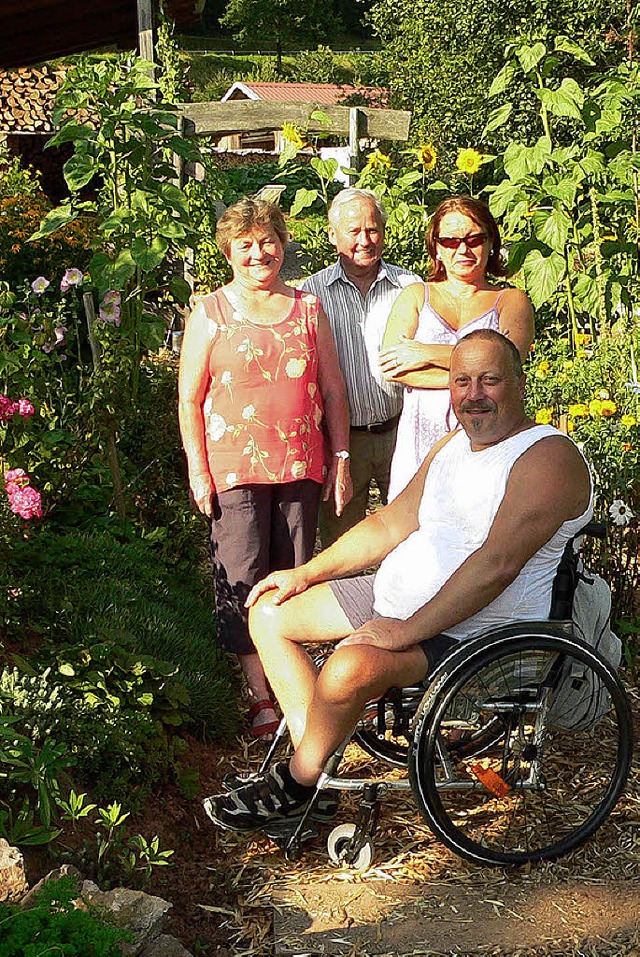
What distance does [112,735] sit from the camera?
2.86 m

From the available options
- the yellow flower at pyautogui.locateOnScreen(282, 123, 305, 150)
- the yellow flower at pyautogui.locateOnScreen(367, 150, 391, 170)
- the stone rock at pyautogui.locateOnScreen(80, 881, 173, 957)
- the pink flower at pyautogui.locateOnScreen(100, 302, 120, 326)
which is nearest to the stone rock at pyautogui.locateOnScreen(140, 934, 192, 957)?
the stone rock at pyautogui.locateOnScreen(80, 881, 173, 957)

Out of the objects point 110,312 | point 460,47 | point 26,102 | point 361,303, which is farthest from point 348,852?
point 460,47

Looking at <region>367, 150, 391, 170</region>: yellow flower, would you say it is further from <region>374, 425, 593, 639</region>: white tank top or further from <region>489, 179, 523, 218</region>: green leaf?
<region>374, 425, 593, 639</region>: white tank top

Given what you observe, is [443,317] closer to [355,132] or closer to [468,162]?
[468,162]

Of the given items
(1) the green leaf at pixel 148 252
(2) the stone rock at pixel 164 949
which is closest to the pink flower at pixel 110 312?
(1) the green leaf at pixel 148 252

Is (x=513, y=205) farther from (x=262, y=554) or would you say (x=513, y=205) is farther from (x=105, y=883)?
(x=105, y=883)

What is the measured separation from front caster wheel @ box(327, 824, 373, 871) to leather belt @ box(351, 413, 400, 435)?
4.41ft

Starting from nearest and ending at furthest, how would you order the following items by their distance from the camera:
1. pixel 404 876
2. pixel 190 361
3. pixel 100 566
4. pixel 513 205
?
1. pixel 404 876
2. pixel 190 361
3. pixel 100 566
4. pixel 513 205

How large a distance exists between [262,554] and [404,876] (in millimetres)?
1051

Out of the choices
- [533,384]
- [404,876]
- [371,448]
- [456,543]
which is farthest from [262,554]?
[533,384]

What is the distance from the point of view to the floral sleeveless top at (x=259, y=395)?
3232 mm

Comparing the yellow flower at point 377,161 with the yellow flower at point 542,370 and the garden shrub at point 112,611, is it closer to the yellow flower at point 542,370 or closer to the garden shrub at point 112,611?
the yellow flower at point 542,370

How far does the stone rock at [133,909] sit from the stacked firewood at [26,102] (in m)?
9.93

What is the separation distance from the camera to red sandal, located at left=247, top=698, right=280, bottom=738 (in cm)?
343
